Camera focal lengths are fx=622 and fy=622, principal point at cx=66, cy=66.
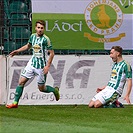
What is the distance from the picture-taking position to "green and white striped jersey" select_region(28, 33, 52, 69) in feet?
38.0

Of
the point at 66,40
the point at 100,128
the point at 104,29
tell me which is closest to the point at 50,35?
the point at 66,40

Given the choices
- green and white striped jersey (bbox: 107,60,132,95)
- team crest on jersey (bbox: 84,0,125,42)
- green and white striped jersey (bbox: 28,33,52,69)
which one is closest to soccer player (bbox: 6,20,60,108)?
green and white striped jersey (bbox: 28,33,52,69)

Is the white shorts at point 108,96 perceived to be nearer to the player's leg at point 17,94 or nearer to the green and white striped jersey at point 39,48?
the green and white striped jersey at point 39,48

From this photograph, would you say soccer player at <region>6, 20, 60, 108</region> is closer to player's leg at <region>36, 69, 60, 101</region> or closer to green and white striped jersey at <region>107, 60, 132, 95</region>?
player's leg at <region>36, 69, 60, 101</region>

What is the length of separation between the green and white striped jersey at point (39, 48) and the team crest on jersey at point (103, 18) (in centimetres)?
200

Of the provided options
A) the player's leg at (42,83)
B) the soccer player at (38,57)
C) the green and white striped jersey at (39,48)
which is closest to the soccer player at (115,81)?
the player's leg at (42,83)

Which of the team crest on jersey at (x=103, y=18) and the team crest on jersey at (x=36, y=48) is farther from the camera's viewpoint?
the team crest on jersey at (x=103, y=18)

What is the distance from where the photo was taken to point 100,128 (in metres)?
7.38

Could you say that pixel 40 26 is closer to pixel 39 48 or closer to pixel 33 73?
pixel 39 48

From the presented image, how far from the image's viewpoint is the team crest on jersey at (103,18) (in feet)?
44.0

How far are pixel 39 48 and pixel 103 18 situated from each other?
2315 millimetres

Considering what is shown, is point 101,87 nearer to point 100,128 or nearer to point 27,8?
point 27,8

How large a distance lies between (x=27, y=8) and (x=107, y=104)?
2.90 m

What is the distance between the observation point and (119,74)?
11766 mm
